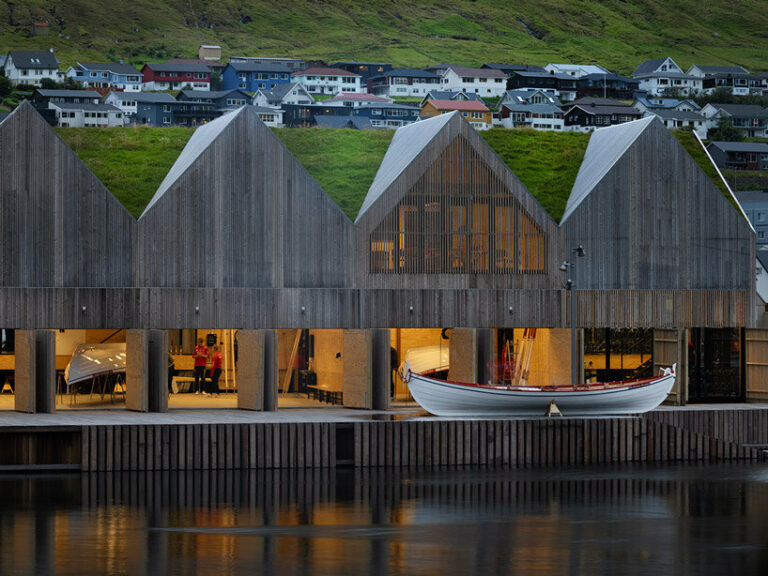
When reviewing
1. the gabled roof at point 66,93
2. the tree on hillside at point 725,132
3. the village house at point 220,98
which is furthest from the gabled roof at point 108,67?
the tree on hillside at point 725,132

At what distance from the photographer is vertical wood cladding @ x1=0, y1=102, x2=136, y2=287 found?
115ft

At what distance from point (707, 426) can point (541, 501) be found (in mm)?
9350

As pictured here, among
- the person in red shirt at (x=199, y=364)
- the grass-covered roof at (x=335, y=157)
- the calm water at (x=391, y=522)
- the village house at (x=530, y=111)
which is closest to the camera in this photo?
the calm water at (x=391, y=522)

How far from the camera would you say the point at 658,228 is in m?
39.8

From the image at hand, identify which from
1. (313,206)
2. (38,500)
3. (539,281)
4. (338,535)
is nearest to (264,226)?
(313,206)

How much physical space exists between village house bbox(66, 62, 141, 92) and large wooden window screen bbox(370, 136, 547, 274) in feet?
488

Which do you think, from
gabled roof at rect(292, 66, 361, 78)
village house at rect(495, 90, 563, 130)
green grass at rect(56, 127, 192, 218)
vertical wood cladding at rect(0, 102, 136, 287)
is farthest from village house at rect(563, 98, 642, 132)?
vertical wood cladding at rect(0, 102, 136, 287)

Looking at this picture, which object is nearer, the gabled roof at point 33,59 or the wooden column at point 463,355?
the wooden column at point 463,355

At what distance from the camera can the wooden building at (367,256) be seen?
35.3 meters

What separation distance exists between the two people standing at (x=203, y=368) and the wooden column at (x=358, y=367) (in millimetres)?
5106

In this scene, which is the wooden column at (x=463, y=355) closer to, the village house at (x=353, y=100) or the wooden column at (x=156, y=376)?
the wooden column at (x=156, y=376)

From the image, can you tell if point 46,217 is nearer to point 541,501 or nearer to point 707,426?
point 541,501

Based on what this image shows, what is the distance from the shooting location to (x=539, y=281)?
3900 cm

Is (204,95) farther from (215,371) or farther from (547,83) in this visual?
(215,371)
